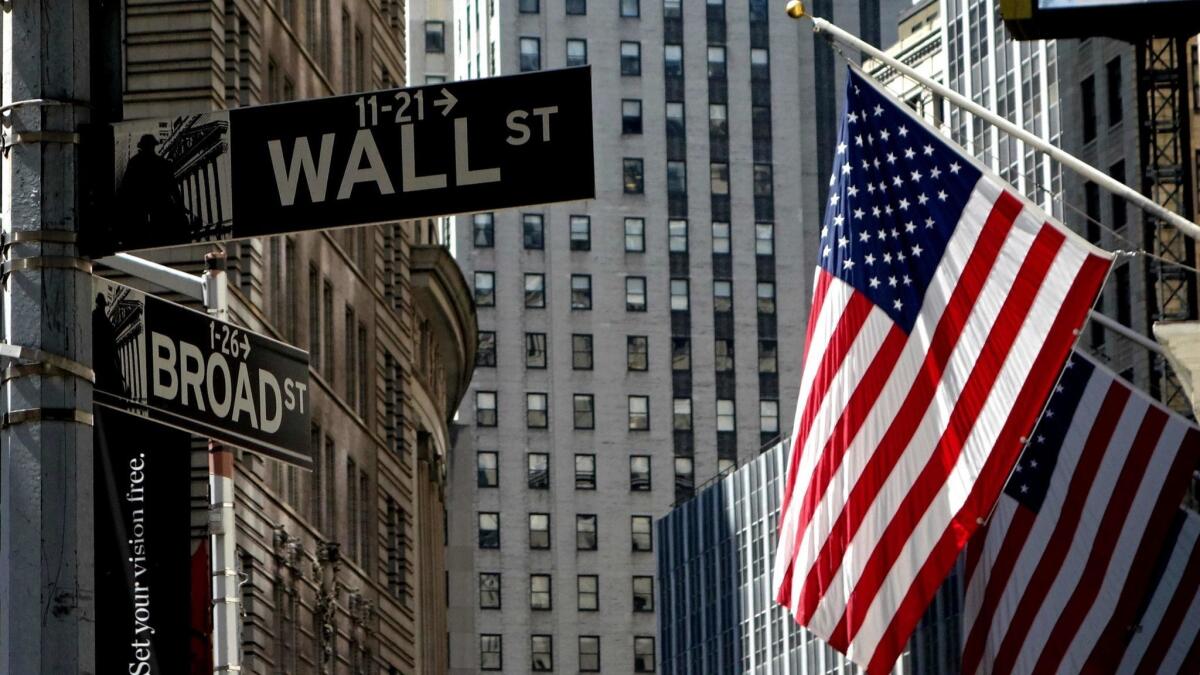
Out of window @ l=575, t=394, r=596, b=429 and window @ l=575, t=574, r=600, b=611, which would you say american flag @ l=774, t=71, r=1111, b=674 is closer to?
window @ l=575, t=574, r=600, b=611

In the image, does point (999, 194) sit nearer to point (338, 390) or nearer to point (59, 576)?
point (59, 576)

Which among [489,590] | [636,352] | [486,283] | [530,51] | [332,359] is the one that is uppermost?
[530,51]

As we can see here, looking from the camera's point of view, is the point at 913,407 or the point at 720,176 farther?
the point at 720,176

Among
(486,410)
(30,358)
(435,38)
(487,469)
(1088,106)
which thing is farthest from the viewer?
(435,38)

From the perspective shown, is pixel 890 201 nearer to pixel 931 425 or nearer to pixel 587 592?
pixel 931 425

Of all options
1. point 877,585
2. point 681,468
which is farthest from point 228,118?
point 681,468

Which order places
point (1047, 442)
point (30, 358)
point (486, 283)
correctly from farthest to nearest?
point (486, 283) → point (1047, 442) → point (30, 358)

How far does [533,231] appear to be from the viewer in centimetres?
16675

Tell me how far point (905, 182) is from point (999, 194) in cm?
135

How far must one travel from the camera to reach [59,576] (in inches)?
324

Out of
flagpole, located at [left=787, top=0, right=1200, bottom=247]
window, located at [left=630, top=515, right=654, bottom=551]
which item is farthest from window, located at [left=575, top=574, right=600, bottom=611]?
flagpole, located at [left=787, top=0, right=1200, bottom=247]

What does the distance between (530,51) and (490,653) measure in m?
35.0

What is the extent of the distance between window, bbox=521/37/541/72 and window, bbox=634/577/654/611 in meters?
30.5

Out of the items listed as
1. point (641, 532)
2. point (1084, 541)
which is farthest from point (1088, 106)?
point (641, 532)
